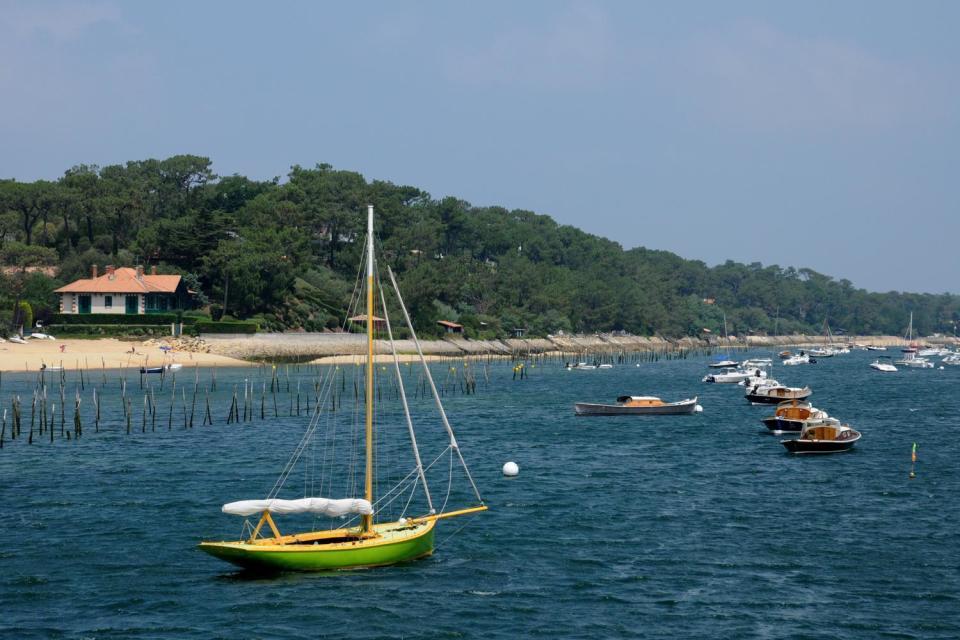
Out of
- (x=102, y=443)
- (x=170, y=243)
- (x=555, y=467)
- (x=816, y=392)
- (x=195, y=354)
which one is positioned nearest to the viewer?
(x=555, y=467)

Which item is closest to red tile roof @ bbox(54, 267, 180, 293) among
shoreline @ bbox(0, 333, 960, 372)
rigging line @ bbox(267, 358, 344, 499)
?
shoreline @ bbox(0, 333, 960, 372)

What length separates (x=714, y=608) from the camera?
3544 cm

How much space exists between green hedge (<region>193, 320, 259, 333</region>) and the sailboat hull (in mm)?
125435

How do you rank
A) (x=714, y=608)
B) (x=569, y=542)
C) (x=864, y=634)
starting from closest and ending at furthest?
(x=864, y=634)
(x=714, y=608)
(x=569, y=542)

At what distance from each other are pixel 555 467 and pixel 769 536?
21458 millimetres

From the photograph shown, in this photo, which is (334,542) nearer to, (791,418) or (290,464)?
(290,464)

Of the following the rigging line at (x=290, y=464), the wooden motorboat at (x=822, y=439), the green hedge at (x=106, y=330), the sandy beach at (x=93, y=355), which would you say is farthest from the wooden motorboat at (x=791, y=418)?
A: the green hedge at (x=106, y=330)

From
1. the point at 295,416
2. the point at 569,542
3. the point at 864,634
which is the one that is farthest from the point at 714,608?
the point at 295,416

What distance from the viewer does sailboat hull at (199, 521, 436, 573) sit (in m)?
37.2

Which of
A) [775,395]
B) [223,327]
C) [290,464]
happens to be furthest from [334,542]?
[223,327]

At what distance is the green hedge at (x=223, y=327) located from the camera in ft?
523

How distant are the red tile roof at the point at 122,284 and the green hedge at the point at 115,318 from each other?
480cm

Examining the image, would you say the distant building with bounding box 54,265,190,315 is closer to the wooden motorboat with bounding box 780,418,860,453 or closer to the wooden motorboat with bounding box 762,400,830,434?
the wooden motorboat with bounding box 762,400,830,434

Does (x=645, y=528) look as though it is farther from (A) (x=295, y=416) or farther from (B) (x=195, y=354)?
(B) (x=195, y=354)
